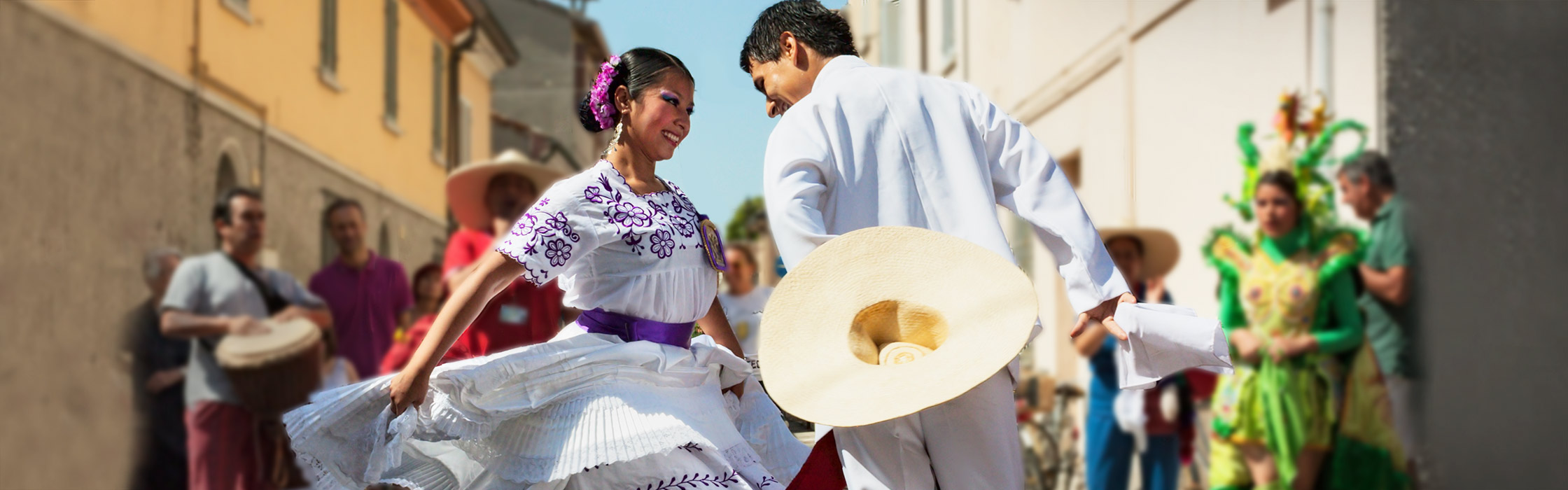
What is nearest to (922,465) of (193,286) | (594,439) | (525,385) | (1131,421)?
(594,439)

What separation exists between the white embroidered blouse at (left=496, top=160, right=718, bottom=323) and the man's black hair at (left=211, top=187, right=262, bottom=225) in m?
3.39

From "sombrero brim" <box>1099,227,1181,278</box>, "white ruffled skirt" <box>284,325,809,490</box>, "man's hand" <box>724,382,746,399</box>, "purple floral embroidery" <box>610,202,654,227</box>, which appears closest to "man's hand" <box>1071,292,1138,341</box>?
"white ruffled skirt" <box>284,325,809,490</box>

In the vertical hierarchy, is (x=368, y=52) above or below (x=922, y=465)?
above

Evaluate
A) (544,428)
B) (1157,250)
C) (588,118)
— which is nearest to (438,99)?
(1157,250)

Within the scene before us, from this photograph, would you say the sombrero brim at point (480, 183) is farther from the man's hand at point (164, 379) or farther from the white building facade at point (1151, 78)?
the white building facade at point (1151, 78)

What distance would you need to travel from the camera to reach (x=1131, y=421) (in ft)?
19.4

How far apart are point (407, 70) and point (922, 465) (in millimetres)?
5002

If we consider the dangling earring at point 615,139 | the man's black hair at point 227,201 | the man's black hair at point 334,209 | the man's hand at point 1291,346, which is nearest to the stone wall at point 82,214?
the man's black hair at point 227,201

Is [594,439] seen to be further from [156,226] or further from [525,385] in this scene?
[156,226]

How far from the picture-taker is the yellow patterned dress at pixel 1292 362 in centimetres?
575

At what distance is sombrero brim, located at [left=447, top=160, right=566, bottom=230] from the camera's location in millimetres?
6465

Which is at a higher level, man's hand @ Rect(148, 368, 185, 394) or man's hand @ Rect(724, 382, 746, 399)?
man's hand @ Rect(724, 382, 746, 399)

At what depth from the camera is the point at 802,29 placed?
312 centimetres

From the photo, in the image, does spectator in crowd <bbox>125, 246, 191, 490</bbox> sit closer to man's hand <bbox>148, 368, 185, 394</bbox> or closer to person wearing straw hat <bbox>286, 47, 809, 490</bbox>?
man's hand <bbox>148, 368, 185, 394</bbox>
